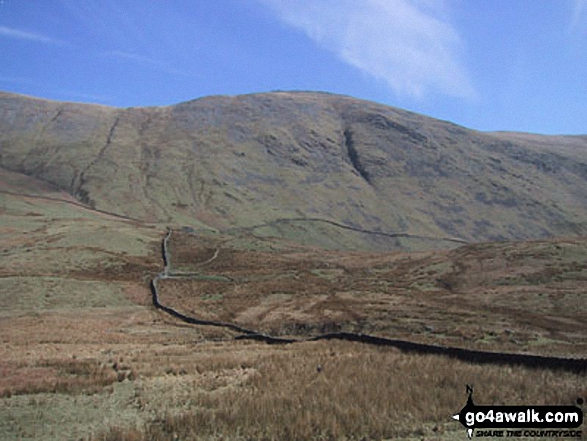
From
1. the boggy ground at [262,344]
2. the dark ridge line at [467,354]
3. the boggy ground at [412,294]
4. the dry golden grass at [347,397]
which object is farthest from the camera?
the boggy ground at [412,294]

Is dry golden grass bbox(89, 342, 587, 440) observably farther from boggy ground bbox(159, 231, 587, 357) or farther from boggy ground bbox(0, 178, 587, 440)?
boggy ground bbox(159, 231, 587, 357)

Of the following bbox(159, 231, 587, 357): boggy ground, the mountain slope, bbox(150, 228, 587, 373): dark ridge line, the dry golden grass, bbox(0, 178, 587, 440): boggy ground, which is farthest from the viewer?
the mountain slope

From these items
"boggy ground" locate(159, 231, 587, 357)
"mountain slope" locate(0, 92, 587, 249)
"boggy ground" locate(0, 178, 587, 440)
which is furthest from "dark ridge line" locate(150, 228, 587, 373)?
"mountain slope" locate(0, 92, 587, 249)

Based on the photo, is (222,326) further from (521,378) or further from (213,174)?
(213,174)

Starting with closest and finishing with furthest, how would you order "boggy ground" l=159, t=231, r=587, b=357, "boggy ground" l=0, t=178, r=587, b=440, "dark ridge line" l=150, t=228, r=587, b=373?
"boggy ground" l=0, t=178, r=587, b=440
"dark ridge line" l=150, t=228, r=587, b=373
"boggy ground" l=159, t=231, r=587, b=357

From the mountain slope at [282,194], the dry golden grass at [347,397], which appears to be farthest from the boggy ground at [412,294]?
the mountain slope at [282,194]

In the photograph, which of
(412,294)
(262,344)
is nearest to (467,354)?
(262,344)

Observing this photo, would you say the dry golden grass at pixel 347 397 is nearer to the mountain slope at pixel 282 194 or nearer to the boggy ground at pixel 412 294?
the boggy ground at pixel 412 294

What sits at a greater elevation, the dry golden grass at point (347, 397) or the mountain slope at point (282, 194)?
the mountain slope at point (282, 194)

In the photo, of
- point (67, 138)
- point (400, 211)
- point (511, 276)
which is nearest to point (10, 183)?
point (67, 138)

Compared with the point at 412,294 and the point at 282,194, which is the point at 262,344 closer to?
the point at 412,294

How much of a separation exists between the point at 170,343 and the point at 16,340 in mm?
9847

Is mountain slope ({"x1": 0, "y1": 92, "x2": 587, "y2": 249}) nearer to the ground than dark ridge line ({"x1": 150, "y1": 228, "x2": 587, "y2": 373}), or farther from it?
farther from it

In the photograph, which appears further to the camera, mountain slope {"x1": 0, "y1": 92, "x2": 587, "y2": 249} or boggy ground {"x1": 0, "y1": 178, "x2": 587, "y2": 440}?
mountain slope {"x1": 0, "y1": 92, "x2": 587, "y2": 249}
